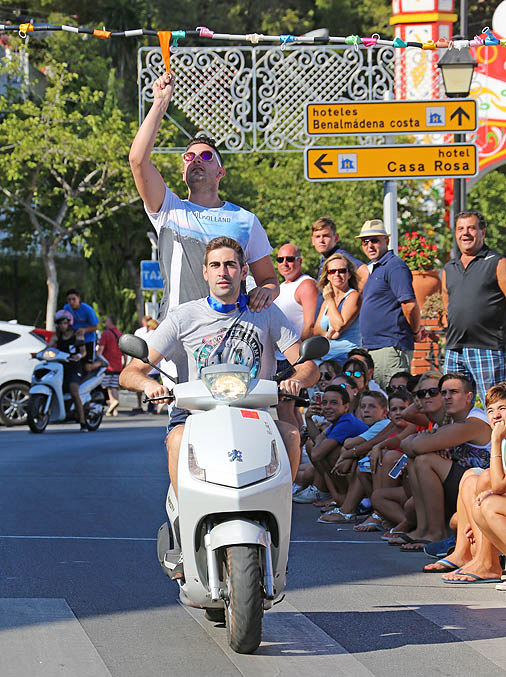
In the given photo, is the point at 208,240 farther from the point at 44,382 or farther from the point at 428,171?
the point at 44,382

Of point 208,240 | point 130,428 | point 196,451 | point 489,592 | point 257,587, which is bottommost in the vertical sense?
point 130,428

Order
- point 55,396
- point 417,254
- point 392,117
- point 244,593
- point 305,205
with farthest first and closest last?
point 305,205 → point 417,254 → point 55,396 → point 392,117 → point 244,593

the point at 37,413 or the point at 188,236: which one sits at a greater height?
the point at 188,236

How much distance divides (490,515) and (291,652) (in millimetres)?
1629

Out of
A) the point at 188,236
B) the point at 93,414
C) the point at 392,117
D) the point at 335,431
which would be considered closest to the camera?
the point at 188,236

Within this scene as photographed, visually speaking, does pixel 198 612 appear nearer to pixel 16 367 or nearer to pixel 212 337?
pixel 212 337

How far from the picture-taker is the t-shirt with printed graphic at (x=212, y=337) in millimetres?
6090

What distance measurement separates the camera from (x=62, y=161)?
123 feet

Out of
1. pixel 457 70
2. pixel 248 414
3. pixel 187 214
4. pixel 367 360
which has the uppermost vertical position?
pixel 457 70

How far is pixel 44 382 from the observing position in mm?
19000

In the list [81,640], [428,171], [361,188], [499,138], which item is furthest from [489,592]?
[361,188]

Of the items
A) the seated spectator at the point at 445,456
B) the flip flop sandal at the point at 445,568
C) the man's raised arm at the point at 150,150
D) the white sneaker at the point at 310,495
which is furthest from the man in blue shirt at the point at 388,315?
the man's raised arm at the point at 150,150

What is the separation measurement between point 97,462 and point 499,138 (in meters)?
14.1

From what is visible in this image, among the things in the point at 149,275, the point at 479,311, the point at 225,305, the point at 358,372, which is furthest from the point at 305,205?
the point at 225,305
